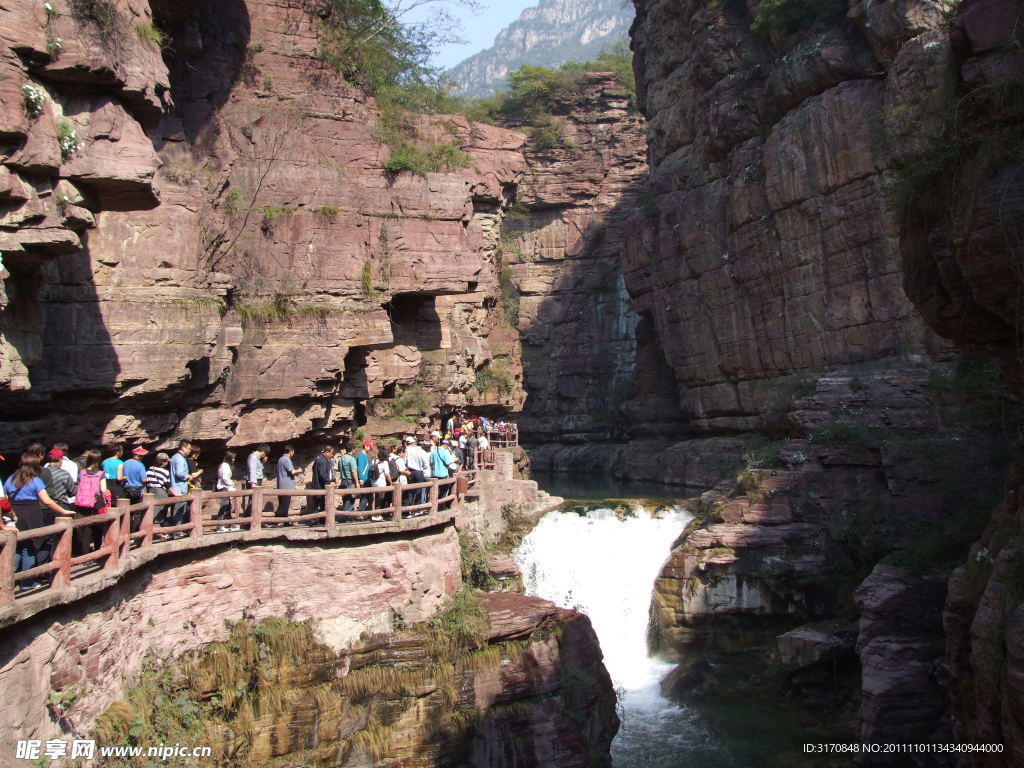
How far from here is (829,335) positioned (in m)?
27.9

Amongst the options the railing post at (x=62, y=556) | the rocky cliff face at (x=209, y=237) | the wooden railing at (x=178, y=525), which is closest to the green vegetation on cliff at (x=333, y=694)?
the wooden railing at (x=178, y=525)

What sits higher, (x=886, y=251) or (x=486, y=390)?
(x=886, y=251)

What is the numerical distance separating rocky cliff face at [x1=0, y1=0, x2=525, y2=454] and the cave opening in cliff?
0.06 metres

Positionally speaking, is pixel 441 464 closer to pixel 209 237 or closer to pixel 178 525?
pixel 178 525

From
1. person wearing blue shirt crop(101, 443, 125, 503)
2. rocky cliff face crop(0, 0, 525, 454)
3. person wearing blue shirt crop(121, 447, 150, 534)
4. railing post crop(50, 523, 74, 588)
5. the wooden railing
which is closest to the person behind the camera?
the wooden railing

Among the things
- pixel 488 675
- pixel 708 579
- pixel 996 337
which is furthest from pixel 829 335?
pixel 488 675

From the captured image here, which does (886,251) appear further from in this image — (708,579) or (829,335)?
(708,579)

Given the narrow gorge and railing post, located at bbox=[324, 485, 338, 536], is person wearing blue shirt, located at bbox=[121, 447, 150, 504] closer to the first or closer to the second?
the narrow gorge

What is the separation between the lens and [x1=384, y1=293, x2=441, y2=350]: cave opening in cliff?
21078 mm

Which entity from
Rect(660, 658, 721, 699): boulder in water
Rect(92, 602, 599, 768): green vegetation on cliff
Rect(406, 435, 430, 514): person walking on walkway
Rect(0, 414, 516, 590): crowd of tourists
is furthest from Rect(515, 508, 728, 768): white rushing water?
Rect(406, 435, 430, 514): person walking on walkway

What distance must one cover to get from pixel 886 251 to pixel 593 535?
1348cm

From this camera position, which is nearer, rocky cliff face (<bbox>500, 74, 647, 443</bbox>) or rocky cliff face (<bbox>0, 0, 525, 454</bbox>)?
rocky cliff face (<bbox>0, 0, 525, 454</bbox>)

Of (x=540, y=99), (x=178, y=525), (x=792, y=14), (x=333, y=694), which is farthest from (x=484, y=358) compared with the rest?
(x=540, y=99)

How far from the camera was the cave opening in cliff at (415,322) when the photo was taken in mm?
21078
